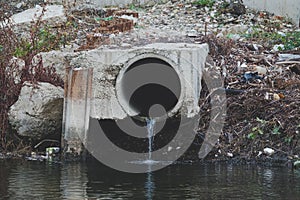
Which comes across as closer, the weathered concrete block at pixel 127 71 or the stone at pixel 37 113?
the weathered concrete block at pixel 127 71

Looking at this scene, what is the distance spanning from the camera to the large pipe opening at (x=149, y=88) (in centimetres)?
982

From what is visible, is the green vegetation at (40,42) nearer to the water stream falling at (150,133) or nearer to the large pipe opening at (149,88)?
the large pipe opening at (149,88)

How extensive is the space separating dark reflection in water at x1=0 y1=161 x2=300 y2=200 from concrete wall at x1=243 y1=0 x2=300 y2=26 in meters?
6.18

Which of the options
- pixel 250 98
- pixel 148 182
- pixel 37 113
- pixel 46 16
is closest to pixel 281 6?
pixel 46 16

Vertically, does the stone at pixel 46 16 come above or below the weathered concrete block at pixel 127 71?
above

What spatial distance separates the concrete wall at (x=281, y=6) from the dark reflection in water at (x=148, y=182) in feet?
20.3

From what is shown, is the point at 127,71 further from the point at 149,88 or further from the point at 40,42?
the point at 40,42

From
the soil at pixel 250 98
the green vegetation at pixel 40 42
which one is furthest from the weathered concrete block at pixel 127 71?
Result: the green vegetation at pixel 40 42

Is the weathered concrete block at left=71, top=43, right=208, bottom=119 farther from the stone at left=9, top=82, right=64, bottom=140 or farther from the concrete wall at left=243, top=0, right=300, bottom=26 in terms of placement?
the concrete wall at left=243, top=0, right=300, bottom=26

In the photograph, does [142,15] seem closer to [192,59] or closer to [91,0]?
[91,0]

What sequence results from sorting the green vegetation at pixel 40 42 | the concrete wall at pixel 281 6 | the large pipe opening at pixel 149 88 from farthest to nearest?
the concrete wall at pixel 281 6
the green vegetation at pixel 40 42
the large pipe opening at pixel 149 88

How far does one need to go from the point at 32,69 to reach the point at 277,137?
3399 millimetres

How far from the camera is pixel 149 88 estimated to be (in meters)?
10.9

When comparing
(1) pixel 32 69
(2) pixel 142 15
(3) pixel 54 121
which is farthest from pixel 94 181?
(2) pixel 142 15
